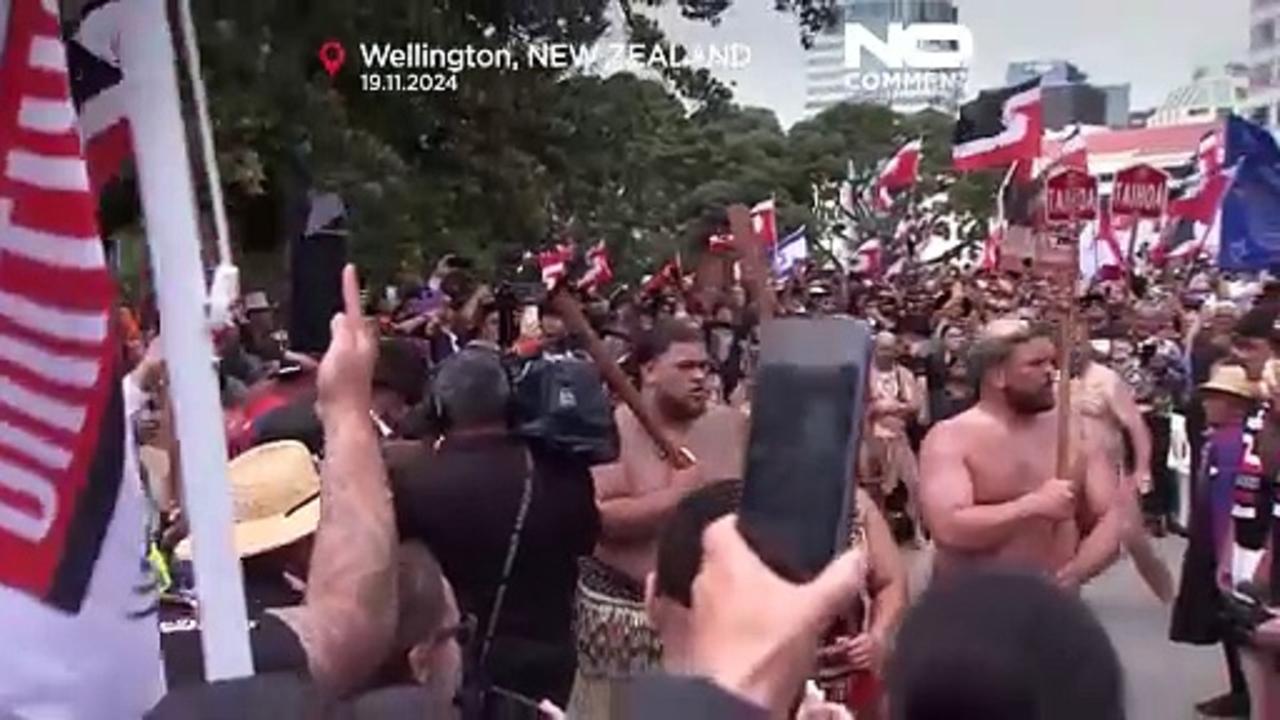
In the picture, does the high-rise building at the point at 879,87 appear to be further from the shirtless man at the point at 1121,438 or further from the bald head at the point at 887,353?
the shirtless man at the point at 1121,438

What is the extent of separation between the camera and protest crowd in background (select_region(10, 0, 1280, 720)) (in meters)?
2.48

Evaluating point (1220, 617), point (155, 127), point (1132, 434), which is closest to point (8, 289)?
point (155, 127)

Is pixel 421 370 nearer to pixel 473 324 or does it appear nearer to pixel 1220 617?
pixel 1220 617

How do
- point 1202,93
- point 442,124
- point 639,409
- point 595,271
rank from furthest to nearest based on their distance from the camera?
point 1202,93, point 595,271, point 442,124, point 639,409

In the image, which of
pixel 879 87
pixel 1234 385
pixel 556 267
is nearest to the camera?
pixel 1234 385

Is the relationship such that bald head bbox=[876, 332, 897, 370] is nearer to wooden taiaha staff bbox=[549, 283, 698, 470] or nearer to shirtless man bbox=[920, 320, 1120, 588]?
wooden taiaha staff bbox=[549, 283, 698, 470]

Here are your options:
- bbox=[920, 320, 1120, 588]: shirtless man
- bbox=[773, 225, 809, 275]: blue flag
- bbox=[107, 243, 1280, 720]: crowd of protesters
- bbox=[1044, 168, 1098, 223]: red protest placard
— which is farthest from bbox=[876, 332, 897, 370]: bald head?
bbox=[773, 225, 809, 275]: blue flag

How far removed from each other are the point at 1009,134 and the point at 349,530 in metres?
14.9

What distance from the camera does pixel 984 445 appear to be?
7.37 meters

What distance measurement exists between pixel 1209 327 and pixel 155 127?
13694mm

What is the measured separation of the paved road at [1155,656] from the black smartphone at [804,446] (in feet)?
24.6

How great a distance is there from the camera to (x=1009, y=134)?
717 inches

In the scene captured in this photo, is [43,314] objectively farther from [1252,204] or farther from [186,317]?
[1252,204]

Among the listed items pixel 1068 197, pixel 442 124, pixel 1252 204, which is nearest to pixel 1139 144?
pixel 442 124
